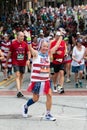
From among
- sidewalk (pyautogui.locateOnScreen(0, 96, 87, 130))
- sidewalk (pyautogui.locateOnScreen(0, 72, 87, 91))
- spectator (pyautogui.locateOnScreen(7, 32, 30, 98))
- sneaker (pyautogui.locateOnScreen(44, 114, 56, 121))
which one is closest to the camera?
sidewalk (pyautogui.locateOnScreen(0, 96, 87, 130))

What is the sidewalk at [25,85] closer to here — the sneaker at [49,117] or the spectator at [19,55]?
the spectator at [19,55]

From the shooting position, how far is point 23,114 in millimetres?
10375

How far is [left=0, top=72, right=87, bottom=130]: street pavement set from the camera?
31.3 feet

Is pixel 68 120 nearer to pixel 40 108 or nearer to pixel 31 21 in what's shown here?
pixel 40 108

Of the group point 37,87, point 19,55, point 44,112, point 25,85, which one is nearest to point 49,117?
point 37,87

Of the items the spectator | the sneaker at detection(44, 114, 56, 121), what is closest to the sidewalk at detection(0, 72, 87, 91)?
the spectator

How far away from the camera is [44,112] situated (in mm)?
10984

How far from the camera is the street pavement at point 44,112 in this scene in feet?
31.3

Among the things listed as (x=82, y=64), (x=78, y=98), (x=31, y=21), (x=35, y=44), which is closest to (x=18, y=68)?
(x=78, y=98)

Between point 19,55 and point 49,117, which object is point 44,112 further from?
point 19,55

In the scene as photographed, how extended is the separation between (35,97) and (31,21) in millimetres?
30129

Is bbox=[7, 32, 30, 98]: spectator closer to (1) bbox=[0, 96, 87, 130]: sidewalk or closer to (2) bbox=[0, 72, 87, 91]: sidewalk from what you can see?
(1) bbox=[0, 96, 87, 130]: sidewalk

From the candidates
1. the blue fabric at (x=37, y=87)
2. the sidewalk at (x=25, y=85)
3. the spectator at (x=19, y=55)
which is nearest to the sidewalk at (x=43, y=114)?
the blue fabric at (x=37, y=87)

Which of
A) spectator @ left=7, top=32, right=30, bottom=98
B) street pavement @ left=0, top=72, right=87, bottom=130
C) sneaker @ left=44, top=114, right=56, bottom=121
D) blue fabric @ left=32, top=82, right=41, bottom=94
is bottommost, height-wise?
street pavement @ left=0, top=72, right=87, bottom=130
